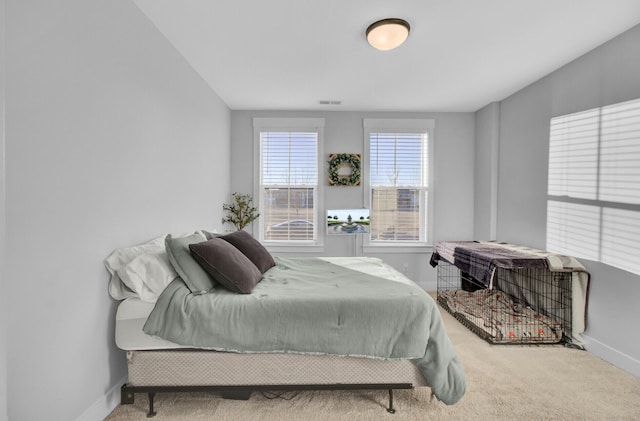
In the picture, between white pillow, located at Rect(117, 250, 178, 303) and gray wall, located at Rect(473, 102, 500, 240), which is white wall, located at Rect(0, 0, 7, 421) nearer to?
white pillow, located at Rect(117, 250, 178, 303)

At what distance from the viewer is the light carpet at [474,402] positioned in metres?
1.93

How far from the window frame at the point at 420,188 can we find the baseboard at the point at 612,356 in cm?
214

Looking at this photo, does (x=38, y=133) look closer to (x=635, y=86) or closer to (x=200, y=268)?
(x=200, y=268)

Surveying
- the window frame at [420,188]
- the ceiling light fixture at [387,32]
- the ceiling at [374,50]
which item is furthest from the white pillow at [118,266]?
the window frame at [420,188]

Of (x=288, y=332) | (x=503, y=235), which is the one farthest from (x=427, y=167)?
(x=288, y=332)

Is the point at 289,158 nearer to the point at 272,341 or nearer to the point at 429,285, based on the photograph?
the point at 429,285

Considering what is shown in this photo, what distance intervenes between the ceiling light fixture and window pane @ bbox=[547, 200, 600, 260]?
7.26 feet

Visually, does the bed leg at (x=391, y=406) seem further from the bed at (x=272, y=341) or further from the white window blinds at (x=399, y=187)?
the white window blinds at (x=399, y=187)

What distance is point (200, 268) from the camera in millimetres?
2123

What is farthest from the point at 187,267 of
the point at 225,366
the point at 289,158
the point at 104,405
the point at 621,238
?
the point at 621,238

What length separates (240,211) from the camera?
14.5ft

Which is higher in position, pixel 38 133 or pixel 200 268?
pixel 38 133

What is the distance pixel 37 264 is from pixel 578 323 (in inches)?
154

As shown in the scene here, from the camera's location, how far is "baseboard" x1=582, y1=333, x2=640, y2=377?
95.3 inches
